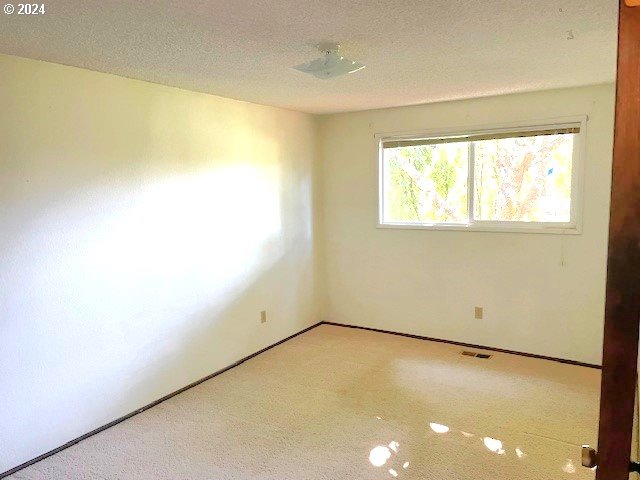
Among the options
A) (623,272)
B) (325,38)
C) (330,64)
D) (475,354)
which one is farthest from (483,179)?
(623,272)

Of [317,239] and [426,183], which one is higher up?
[426,183]

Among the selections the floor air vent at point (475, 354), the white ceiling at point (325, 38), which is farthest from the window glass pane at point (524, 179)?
the floor air vent at point (475, 354)

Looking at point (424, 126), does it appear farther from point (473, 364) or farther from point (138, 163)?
point (138, 163)

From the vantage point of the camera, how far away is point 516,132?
371 centimetres

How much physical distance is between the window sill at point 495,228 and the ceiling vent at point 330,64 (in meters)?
2.14

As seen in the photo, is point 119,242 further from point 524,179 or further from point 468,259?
point 524,179

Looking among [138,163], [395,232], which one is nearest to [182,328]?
[138,163]

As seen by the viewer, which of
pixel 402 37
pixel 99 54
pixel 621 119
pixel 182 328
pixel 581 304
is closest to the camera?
pixel 621 119

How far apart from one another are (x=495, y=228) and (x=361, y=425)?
2.04 m

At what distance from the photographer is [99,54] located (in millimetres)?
2344

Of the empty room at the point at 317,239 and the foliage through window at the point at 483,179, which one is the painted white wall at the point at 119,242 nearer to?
the empty room at the point at 317,239

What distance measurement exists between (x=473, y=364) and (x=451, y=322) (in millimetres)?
555

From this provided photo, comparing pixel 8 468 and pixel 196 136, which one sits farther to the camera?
pixel 196 136

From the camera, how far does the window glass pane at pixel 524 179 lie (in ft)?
11.9
